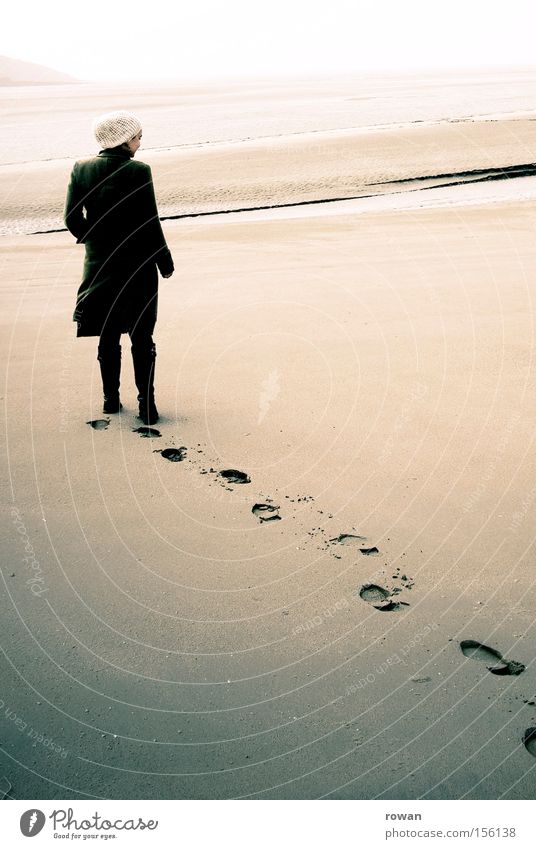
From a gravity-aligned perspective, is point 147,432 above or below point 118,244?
below

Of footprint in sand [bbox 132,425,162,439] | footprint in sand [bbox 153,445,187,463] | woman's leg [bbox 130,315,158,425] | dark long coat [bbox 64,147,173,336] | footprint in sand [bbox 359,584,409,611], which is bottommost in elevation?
footprint in sand [bbox 132,425,162,439]

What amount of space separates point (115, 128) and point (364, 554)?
7.81 ft

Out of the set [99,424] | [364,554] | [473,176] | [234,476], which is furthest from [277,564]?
[473,176]

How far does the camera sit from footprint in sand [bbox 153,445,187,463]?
153 inches

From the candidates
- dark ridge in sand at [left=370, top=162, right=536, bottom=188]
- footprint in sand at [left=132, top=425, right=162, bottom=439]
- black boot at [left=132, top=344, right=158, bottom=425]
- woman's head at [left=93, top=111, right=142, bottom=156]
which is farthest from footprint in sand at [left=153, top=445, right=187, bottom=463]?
dark ridge in sand at [left=370, top=162, right=536, bottom=188]

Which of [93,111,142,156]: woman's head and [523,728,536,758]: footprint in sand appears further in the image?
[93,111,142,156]: woman's head

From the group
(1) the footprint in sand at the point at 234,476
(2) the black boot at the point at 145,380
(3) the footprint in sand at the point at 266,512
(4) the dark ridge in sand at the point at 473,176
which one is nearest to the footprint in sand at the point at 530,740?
(3) the footprint in sand at the point at 266,512

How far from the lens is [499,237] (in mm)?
9078

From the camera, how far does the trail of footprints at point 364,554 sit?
93.7 inches

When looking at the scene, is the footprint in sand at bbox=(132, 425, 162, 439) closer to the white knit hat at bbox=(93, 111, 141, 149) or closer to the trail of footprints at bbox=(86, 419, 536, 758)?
the trail of footprints at bbox=(86, 419, 536, 758)

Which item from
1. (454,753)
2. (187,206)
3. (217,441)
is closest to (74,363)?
(217,441)

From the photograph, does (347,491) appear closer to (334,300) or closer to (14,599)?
(14,599)

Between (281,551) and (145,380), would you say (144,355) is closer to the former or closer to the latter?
(145,380)

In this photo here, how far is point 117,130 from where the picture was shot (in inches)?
151
